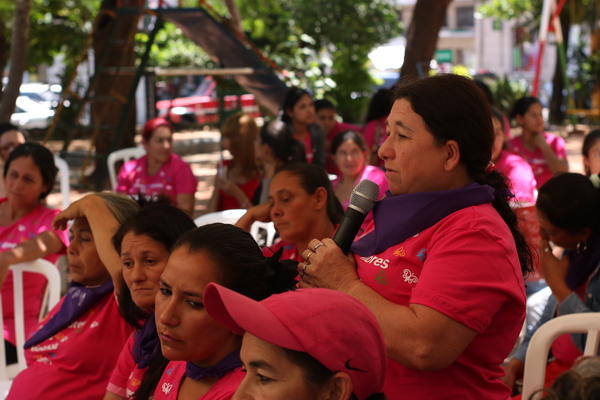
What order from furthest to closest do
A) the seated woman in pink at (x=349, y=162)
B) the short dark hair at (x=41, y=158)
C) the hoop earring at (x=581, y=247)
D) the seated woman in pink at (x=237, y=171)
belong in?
the seated woman in pink at (x=237, y=171)
the seated woman in pink at (x=349, y=162)
the short dark hair at (x=41, y=158)
the hoop earring at (x=581, y=247)

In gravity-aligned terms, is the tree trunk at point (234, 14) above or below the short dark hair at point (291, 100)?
above

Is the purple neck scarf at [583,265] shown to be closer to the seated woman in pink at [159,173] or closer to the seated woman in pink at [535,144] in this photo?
the seated woman in pink at [535,144]

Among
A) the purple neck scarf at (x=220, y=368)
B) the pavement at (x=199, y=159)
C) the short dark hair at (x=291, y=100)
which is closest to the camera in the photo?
the purple neck scarf at (x=220, y=368)

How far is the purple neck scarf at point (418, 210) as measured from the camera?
1.78m

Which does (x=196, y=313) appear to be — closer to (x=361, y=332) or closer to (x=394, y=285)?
(x=394, y=285)

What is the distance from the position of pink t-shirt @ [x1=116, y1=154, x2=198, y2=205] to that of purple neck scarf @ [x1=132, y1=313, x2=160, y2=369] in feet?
11.2

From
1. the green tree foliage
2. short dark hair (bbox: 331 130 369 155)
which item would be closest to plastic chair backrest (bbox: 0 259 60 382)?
short dark hair (bbox: 331 130 369 155)

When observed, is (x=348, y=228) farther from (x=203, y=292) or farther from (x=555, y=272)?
(x=555, y=272)

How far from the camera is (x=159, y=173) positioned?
576 centimetres

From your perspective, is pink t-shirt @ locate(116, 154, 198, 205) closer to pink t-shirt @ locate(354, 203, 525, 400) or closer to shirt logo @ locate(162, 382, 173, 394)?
shirt logo @ locate(162, 382, 173, 394)

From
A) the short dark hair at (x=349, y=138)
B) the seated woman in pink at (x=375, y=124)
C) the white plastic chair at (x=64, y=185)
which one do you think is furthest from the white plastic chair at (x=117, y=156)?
the short dark hair at (x=349, y=138)

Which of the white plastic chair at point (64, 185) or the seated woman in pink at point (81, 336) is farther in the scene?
the white plastic chair at point (64, 185)

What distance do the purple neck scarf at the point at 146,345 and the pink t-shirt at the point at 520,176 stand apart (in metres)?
2.76

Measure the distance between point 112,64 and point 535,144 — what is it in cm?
561
